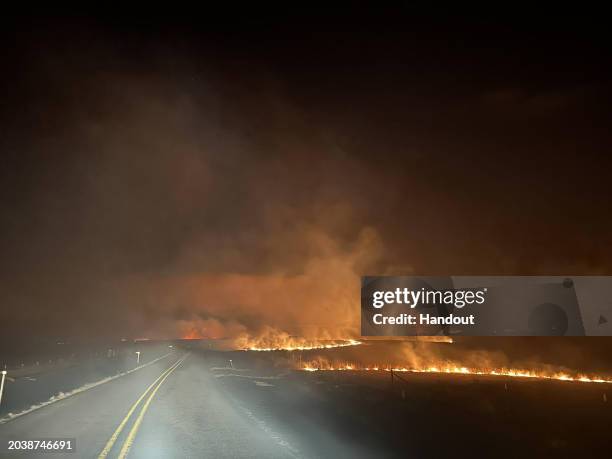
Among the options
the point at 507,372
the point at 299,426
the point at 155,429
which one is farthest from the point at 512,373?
the point at 155,429

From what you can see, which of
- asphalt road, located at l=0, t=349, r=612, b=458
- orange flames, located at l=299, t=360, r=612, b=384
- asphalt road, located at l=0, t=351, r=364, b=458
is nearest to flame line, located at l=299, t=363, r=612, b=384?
orange flames, located at l=299, t=360, r=612, b=384

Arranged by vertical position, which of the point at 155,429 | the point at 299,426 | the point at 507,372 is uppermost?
the point at 155,429

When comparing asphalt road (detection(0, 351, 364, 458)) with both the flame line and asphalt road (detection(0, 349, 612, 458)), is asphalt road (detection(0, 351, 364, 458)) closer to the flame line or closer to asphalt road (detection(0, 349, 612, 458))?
asphalt road (detection(0, 349, 612, 458))

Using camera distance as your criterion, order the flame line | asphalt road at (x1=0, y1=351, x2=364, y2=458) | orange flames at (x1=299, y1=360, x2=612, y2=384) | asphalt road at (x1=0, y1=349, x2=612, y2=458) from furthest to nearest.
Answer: orange flames at (x1=299, y1=360, x2=612, y2=384)
the flame line
asphalt road at (x1=0, y1=349, x2=612, y2=458)
asphalt road at (x1=0, y1=351, x2=364, y2=458)

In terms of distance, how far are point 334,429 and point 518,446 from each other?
270 inches

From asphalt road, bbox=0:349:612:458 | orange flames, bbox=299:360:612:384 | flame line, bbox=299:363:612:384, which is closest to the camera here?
asphalt road, bbox=0:349:612:458

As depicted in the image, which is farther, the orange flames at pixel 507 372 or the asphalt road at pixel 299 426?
the orange flames at pixel 507 372

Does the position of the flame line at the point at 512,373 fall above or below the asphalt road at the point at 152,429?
below

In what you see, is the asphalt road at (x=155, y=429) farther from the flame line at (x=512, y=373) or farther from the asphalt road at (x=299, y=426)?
the flame line at (x=512, y=373)

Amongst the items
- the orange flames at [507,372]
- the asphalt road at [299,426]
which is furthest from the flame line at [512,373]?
the asphalt road at [299,426]

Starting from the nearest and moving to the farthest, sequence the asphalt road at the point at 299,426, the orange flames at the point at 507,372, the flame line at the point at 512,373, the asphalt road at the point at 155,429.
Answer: the asphalt road at the point at 155,429 → the asphalt road at the point at 299,426 → the flame line at the point at 512,373 → the orange flames at the point at 507,372

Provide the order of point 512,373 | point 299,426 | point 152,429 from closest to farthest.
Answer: point 152,429, point 299,426, point 512,373

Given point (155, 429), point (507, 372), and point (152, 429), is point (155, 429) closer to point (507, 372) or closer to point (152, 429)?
point (152, 429)

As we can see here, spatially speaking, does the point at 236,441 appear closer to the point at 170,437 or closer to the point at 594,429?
the point at 170,437
